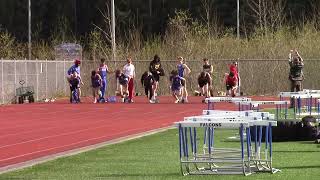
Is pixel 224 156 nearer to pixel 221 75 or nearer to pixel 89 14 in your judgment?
pixel 221 75

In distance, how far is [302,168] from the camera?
1403 cm

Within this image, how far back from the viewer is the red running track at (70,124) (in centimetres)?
1934

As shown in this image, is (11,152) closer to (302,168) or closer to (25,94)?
(302,168)

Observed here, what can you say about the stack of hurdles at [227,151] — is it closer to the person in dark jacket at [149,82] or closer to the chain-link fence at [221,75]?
the person in dark jacket at [149,82]

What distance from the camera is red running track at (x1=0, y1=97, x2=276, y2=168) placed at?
1934 cm

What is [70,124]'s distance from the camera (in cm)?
2684

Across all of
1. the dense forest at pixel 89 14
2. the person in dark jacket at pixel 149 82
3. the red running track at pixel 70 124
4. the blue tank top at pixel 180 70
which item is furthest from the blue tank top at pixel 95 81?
the dense forest at pixel 89 14

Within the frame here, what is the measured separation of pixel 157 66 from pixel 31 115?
9328 millimetres

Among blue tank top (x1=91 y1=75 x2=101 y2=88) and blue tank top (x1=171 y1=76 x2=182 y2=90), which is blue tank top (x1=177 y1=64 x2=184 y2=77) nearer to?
blue tank top (x1=171 y1=76 x2=182 y2=90)

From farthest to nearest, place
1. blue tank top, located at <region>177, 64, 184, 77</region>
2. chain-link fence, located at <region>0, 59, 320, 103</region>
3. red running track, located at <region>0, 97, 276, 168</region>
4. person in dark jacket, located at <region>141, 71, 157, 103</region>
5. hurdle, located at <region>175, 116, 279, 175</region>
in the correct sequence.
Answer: chain-link fence, located at <region>0, 59, 320, 103</region>, blue tank top, located at <region>177, 64, 184, 77</region>, person in dark jacket, located at <region>141, 71, 157, 103</region>, red running track, located at <region>0, 97, 276, 168</region>, hurdle, located at <region>175, 116, 279, 175</region>

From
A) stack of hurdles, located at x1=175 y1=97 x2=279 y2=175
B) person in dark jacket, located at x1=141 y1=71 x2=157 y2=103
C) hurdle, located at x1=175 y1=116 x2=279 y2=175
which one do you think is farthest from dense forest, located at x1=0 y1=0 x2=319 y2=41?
hurdle, located at x1=175 y1=116 x2=279 y2=175

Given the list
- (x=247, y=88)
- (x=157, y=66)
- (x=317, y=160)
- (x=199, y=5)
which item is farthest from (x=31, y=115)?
(x=199, y=5)

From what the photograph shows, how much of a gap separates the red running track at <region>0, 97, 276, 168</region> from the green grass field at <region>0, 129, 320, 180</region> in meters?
1.16

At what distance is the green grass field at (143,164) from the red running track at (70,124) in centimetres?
116
